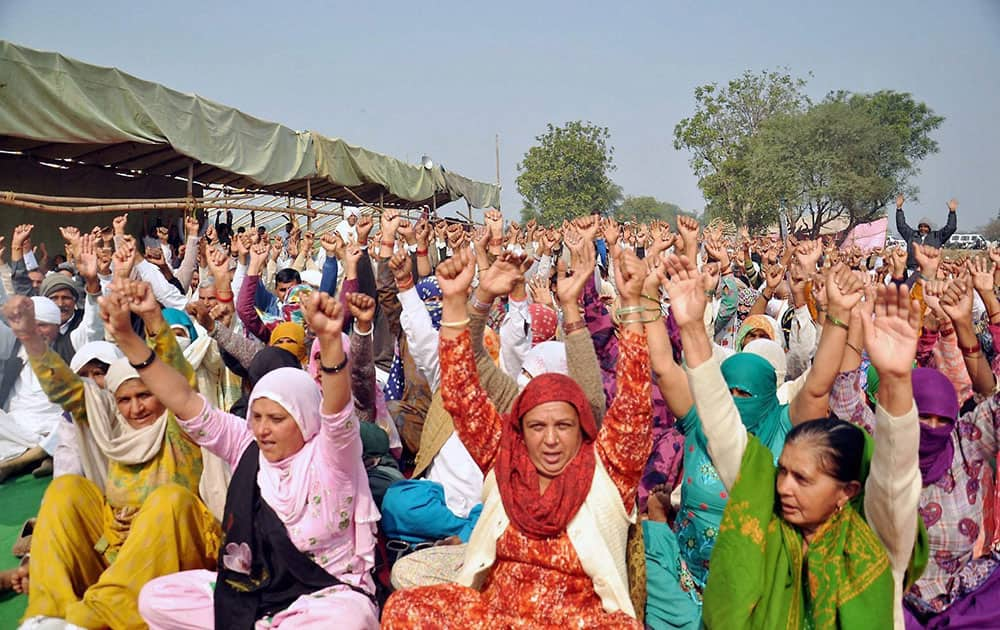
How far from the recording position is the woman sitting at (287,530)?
2.75m

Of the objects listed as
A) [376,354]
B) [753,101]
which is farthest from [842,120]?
[376,354]

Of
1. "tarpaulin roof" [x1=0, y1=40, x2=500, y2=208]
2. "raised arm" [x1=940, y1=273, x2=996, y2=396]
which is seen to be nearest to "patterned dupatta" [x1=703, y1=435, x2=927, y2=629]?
"raised arm" [x1=940, y1=273, x2=996, y2=396]

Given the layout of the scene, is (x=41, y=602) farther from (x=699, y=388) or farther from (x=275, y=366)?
(x=699, y=388)

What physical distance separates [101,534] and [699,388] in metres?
2.54

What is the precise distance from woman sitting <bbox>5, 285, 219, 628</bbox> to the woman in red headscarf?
3.45ft

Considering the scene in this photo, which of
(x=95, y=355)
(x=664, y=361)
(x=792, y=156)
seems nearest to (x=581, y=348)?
(x=664, y=361)

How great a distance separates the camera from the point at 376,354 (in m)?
5.14

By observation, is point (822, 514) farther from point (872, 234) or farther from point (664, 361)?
point (872, 234)

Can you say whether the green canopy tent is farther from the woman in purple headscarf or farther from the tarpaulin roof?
the woman in purple headscarf

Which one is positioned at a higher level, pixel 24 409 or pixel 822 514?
pixel 822 514

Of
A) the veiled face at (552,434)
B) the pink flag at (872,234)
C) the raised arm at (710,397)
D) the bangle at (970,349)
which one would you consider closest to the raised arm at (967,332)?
the bangle at (970,349)

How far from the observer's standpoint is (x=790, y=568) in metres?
2.12

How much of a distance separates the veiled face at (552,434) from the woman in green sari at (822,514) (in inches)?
18.3

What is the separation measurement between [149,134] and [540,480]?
24.3 ft
